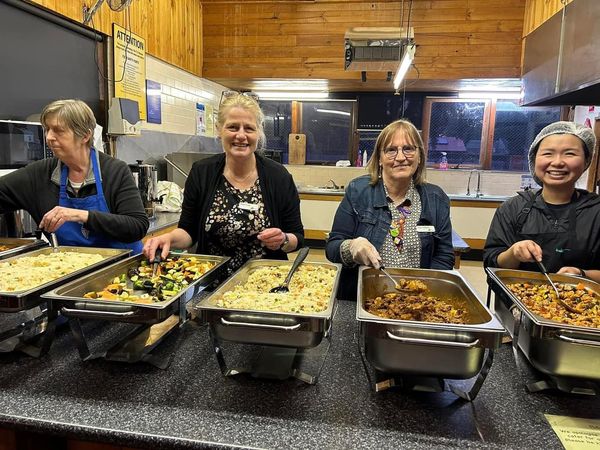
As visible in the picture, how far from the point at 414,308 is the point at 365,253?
0.95ft

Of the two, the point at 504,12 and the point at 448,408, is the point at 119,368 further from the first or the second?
the point at 504,12

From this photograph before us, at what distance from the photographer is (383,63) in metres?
4.00

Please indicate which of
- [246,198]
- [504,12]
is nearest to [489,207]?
[504,12]

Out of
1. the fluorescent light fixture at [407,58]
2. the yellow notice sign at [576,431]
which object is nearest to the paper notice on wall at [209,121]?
the fluorescent light fixture at [407,58]

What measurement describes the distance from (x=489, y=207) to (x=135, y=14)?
450 centimetres

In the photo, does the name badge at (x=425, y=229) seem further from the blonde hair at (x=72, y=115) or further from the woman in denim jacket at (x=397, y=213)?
the blonde hair at (x=72, y=115)

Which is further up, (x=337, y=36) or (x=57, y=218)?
(x=337, y=36)

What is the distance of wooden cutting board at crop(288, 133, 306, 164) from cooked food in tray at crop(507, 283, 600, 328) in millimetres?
5466

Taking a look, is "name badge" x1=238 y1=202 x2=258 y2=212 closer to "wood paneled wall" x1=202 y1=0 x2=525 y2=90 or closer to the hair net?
the hair net

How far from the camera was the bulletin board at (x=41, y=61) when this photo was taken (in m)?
2.69

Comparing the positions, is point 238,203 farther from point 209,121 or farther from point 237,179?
point 209,121

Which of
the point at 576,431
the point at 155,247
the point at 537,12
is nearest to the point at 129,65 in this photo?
the point at 155,247

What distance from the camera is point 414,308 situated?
1.16 m

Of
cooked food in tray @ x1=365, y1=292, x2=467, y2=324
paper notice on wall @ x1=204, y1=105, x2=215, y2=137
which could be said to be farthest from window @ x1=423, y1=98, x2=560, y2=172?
cooked food in tray @ x1=365, y1=292, x2=467, y2=324
